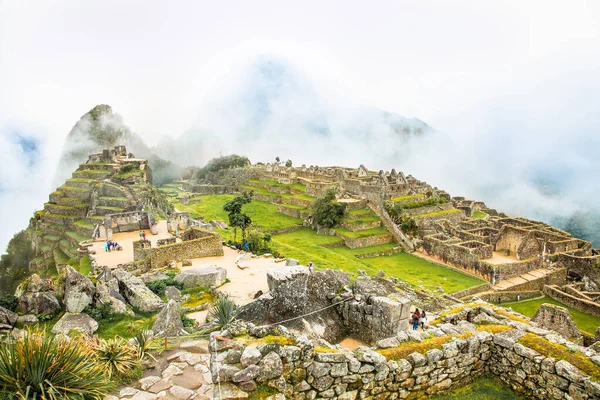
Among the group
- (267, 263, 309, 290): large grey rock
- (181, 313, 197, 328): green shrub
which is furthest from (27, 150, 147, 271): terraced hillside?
(267, 263, 309, 290): large grey rock

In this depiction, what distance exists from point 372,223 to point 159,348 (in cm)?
4169

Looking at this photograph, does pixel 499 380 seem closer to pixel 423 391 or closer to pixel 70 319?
pixel 423 391

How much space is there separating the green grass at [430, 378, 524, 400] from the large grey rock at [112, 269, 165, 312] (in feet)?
28.2

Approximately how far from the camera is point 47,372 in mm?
5293

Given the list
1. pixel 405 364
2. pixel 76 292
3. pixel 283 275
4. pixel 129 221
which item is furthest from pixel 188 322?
pixel 129 221

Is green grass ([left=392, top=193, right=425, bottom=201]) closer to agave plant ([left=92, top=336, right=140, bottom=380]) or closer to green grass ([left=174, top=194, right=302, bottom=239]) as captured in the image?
green grass ([left=174, top=194, right=302, bottom=239])

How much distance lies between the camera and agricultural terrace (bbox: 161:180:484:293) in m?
32.1

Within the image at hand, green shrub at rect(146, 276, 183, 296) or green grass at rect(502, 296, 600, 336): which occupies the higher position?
Result: green shrub at rect(146, 276, 183, 296)

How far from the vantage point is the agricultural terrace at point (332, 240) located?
32.1 metres

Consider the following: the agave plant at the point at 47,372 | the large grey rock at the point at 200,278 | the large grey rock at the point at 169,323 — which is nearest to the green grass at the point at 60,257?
the large grey rock at the point at 200,278

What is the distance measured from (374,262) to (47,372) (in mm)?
34180

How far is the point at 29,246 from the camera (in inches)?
1629

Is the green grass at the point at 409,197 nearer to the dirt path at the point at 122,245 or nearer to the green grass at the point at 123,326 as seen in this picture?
the dirt path at the point at 122,245

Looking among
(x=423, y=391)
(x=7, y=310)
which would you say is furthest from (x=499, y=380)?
(x=7, y=310)
